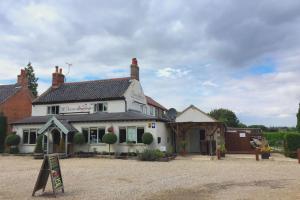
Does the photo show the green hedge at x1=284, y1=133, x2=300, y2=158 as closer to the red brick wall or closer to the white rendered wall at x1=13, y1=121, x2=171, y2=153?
the white rendered wall at x1=13, y1=121, x2=171, y2=153

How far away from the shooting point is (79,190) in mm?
10766

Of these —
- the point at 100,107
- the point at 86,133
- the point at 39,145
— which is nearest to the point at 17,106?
the point at 39,145

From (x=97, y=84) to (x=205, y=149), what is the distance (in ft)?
44.2

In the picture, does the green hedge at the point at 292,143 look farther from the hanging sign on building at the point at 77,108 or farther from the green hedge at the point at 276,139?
the hanging sign on building at the point at 77,108

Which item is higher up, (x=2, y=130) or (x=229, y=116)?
(x=229, y=116)

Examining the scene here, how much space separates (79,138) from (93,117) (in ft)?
8.38

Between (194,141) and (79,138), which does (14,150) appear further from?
(194,141)

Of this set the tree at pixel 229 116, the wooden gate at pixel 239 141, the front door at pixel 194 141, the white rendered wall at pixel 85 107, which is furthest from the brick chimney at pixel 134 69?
the tree at pixel 229 116

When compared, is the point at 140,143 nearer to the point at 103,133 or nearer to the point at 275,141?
the point at 103,133

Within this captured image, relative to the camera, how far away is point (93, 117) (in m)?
28.5

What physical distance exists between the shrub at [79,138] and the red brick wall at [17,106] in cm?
1171

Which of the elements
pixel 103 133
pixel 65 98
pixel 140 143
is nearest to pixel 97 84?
pixel 65 98

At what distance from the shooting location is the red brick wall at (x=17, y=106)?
115 ft

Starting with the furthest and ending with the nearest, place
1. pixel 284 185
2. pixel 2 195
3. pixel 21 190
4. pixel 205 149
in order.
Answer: pixel 205 149 < pixel 284 185 < pixel 21 190 < pixel 2 195
